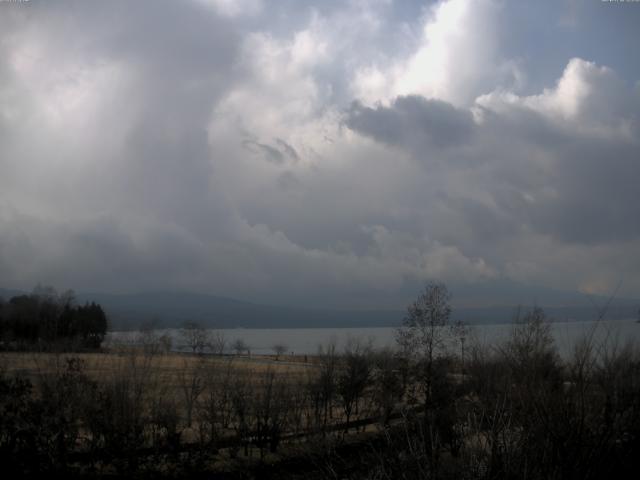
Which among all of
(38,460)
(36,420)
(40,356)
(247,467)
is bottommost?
(247,467)

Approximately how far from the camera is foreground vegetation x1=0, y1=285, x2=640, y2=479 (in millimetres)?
6738

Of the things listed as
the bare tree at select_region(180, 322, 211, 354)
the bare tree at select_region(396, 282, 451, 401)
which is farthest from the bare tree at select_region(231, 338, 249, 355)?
the bare tree at select_region(396, 282, 451, 401)

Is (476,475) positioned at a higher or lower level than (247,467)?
higher

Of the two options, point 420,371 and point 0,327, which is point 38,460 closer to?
point 420,371

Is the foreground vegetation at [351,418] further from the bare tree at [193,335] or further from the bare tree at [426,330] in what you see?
the bare tree at [193,335]

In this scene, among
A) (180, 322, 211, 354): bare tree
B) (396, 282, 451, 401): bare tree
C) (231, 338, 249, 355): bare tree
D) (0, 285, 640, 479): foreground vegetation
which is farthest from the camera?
(180, 322, 211, 354): bare tree

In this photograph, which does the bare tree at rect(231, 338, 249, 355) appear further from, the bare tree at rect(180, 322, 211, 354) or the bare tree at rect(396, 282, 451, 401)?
the bare tree at rect(396, 282, 451, 401)

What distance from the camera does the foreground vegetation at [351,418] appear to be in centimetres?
674

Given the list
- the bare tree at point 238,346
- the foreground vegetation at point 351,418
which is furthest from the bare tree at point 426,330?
the bare tree at point 238,346

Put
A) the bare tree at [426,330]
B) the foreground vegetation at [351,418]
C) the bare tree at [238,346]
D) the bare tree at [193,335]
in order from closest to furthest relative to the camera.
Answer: the foreground vegetation at [351,418] → the bare tree at [426,330] → the bare tree at [238,346] → the bare tree at [193,335]

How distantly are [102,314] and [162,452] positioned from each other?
327 feet

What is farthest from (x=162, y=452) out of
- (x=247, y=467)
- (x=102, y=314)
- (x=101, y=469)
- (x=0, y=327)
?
(x=102, y=314)

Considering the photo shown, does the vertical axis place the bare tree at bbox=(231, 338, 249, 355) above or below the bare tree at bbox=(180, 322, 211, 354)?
below

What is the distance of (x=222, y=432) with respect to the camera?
25.9 meters
